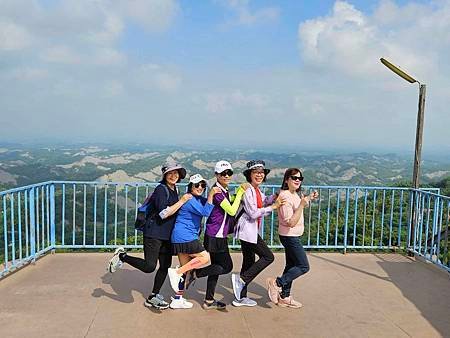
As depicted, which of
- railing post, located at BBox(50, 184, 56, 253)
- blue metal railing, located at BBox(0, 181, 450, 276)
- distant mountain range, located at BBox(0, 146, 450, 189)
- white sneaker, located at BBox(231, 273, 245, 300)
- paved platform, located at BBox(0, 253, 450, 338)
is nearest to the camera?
paved platform, located at BBox(0, 253, 450, 338)

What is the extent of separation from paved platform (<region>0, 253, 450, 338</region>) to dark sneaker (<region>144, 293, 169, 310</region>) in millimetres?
60

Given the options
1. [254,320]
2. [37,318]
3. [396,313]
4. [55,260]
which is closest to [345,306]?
[396,313]

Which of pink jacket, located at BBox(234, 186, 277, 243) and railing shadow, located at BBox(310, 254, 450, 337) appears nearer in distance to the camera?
pink jacket, located at BBox(234, 186, 277, 243)

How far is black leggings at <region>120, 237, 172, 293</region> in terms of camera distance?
4.11 metres

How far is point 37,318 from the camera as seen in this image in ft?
12.9

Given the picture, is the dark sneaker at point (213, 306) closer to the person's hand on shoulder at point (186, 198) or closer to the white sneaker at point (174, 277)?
the white sneaker at point (174, 277)

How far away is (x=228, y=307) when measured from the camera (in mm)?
4348

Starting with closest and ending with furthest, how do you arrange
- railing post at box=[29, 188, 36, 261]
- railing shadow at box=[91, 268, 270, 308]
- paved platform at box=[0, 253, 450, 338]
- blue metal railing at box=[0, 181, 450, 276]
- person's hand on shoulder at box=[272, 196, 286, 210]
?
paved platform at box=[0, 253, 450, 338], person's hand on shoulder at box=[272, 196, 286, 210], railing shadow at box=[91, 268, 270, 308], blue metal railing at box=[0, 181, 450, 276], railing post at box=[29, 188, 36, 261]

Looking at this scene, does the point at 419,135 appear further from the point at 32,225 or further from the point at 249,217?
the point at 32,225

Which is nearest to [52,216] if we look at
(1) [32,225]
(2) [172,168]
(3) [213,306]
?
(1) [32,225]

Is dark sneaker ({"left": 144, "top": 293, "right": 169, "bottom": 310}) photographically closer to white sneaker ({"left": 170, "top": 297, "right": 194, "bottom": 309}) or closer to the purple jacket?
white sneaker ({"left": 170, "top": 297, "right": 194, "bottom": 309})

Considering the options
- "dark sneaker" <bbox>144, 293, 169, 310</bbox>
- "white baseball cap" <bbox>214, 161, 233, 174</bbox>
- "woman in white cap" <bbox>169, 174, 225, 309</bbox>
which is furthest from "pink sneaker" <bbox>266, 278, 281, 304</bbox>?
"white baseball cap" <bbox>214, 161, 233, 174</bbox>

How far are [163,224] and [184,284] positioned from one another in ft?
2.17

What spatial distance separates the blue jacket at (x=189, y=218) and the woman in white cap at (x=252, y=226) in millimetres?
397
